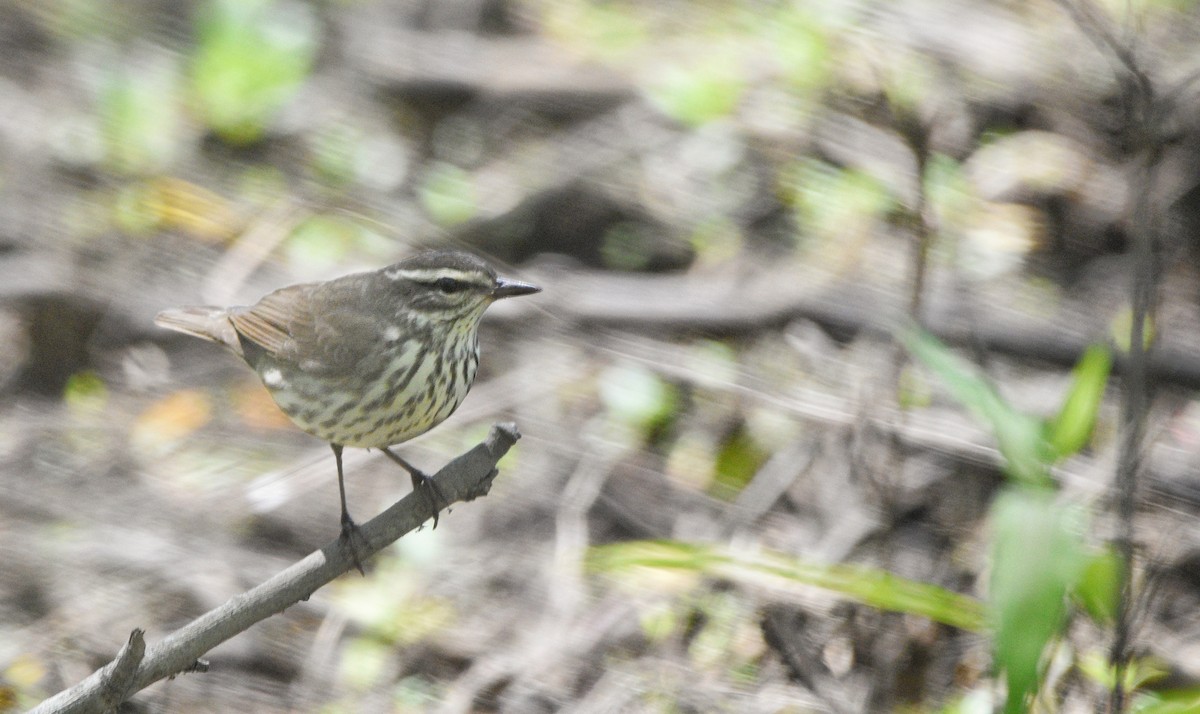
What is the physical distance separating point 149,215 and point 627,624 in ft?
9.87

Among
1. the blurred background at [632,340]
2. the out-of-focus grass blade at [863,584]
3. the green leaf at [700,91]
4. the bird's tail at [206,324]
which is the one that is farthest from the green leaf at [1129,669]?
the green leaf at [700,91]

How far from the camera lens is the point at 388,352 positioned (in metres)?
3.31

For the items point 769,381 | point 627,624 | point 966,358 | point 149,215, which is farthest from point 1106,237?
point 149,215

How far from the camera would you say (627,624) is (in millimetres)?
4105

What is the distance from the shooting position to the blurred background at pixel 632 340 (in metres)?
3.74

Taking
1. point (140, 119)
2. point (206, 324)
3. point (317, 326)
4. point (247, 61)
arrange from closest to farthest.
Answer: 1. point (317, 326)
2. point (206, 324)
3. point (140, 119)
4. point (247, 61)

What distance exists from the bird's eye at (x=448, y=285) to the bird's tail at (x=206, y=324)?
86 centimetres

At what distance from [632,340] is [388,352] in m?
1.78

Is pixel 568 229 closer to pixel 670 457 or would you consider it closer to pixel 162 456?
pixel 670 457

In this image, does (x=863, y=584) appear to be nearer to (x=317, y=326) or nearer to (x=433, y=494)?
(x=433, y=494)

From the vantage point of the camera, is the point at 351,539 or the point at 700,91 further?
the point at 700,91

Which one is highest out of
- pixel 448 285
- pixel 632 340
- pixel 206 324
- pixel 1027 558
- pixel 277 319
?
pixel 1027 558

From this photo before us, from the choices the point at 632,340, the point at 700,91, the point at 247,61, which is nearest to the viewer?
the point at 632,340

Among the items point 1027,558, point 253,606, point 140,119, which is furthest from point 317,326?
point 140,119
